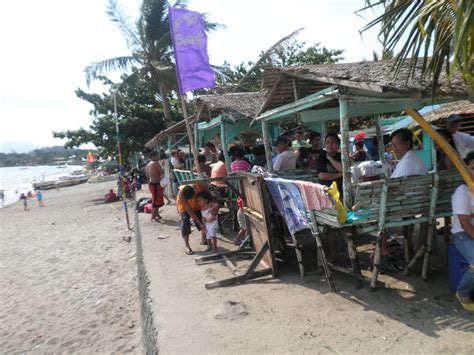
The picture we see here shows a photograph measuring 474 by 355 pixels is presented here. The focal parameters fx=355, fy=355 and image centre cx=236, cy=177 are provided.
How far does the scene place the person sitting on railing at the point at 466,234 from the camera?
3.22m

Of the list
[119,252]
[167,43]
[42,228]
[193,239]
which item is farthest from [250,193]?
[167,43]

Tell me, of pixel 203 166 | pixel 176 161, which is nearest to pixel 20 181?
pixel 176 161

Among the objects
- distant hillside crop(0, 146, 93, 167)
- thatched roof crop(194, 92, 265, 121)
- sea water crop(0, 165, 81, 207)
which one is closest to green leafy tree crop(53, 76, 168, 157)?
thatched roof crop(194, 92, 265, 121)

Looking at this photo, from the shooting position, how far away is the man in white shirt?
402 centimetres

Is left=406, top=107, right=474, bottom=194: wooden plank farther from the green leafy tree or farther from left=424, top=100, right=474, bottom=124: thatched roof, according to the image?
the green leafy tree

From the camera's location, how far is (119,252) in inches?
361

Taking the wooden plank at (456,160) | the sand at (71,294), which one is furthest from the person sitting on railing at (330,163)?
the sand at (71,294)

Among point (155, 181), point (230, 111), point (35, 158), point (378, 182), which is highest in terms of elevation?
point (35, 158)

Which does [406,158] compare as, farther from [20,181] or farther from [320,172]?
[20,181]

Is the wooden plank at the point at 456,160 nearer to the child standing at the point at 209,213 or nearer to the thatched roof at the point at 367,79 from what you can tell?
the thatched roof at the point at 367,79

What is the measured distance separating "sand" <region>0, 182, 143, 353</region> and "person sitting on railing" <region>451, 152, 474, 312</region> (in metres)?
3.59

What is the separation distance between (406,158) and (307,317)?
209 cm

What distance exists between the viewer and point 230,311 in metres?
3.79

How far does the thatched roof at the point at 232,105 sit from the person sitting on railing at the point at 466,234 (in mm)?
4375
